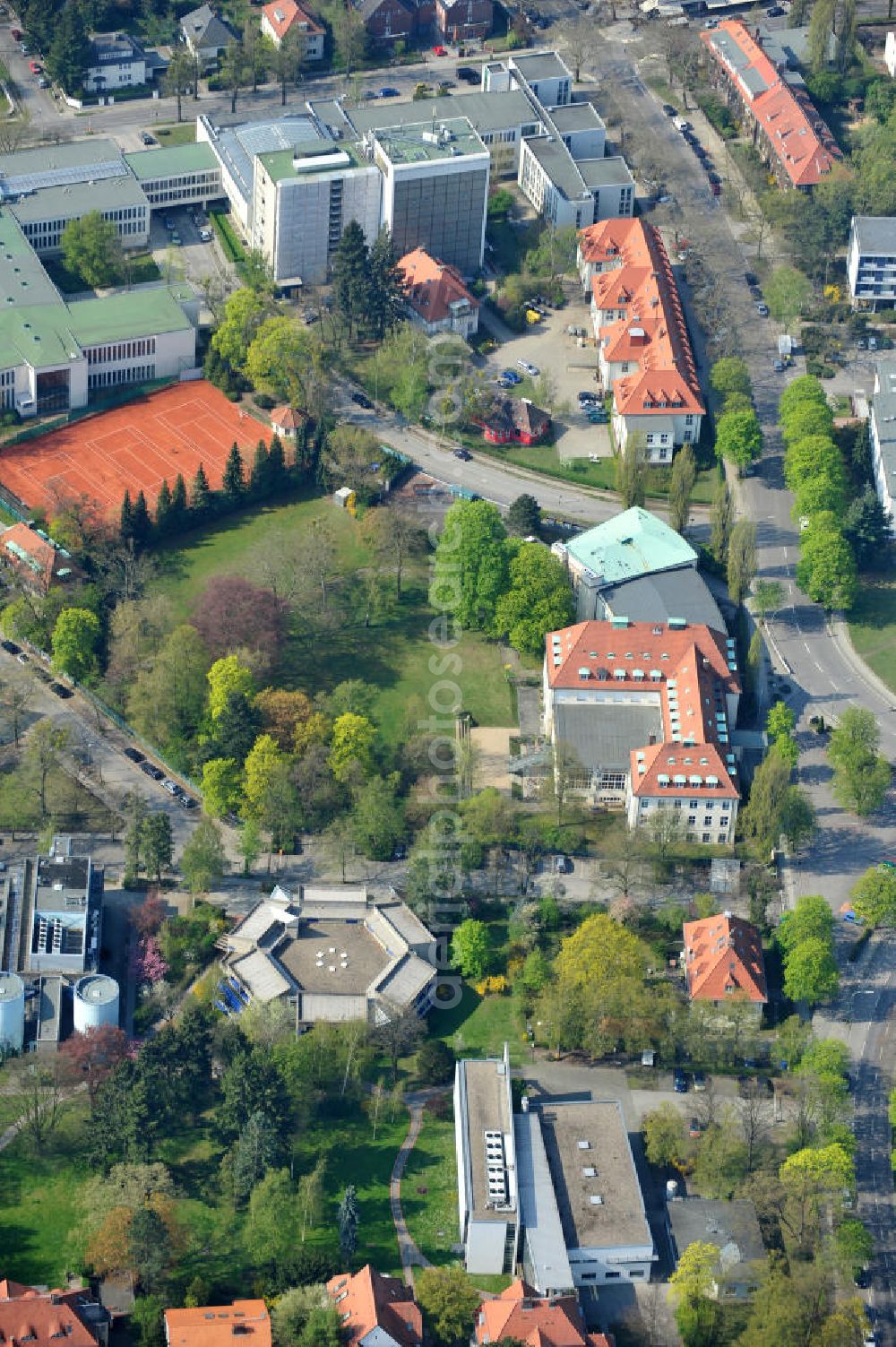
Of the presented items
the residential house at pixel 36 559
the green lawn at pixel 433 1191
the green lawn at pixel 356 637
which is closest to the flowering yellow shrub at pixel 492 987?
the green lawn at pixel 433 1191

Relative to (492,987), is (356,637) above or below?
above

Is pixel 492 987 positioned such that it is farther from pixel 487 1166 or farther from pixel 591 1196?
pixel 591 1196

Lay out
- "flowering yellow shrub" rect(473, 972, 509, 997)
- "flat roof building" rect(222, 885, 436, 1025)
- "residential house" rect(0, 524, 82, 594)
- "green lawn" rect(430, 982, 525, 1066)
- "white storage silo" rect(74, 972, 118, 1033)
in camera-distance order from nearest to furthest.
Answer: "white storage silo" rect(74, 972, 118, 1033) < "flat roof building" rect(222, 885, 436, 1025) < "green lawn" rect(430, 982, 525, 1066) < "flowering yellow shrub" rect(473, 972, 509, 997) < "residential house" rect(0, 524, 82, 594)

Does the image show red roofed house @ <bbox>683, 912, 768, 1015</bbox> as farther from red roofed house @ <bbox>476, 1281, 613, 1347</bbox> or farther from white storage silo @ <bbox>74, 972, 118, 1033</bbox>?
white storage silo @ <bbox>74, 972, 118, 1033</bbox>

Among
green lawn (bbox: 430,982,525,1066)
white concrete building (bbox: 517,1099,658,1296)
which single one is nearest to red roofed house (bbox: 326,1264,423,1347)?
white concrete building (bbox: 517,1099,658,1296)

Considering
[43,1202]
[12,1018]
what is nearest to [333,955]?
[12,1018]

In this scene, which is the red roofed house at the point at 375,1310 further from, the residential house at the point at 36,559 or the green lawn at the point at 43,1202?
the residential house at the point at 36,559
